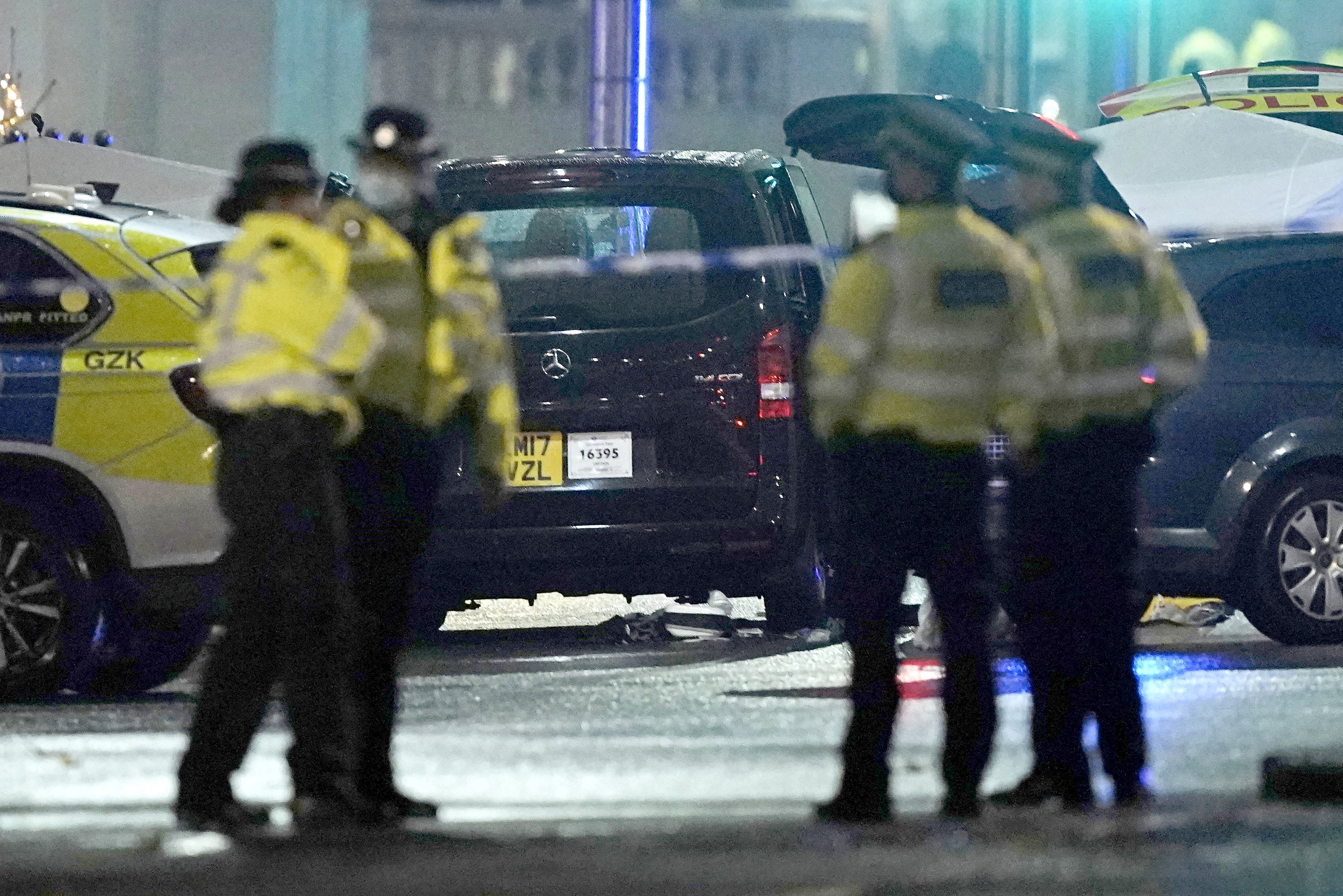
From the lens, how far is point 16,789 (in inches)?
248

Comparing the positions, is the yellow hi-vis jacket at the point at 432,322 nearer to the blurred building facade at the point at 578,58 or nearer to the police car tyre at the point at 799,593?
the police car tyre at the point at 799,593

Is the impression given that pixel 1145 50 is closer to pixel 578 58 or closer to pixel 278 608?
pixel 578 58

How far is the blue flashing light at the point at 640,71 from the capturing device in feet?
48.5

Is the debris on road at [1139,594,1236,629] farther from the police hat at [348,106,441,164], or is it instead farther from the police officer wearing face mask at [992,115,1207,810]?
the police hat at [348,106,441,164]

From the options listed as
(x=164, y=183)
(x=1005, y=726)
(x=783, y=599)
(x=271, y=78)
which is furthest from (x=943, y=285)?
(x=271, y=78)

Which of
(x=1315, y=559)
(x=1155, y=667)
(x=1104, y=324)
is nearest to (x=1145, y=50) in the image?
(x=1315, y=559)

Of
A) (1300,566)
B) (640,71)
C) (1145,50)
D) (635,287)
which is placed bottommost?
(1300,566)

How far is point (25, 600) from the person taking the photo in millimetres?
8016

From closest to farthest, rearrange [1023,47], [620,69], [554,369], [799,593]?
[554,369]
[799,593]
[620,69]
[1023,47]

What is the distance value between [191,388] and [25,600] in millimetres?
848

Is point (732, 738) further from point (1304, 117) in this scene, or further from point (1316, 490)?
point (1304, 117)

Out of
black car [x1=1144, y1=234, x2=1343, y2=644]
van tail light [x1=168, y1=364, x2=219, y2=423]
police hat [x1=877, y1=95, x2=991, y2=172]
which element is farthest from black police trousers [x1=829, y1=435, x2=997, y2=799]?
black car [x1=1144, y1=234, x2=1343, y2=644]

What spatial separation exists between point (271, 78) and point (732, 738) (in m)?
17.6

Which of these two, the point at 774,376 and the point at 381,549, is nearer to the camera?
the point at 381,549
